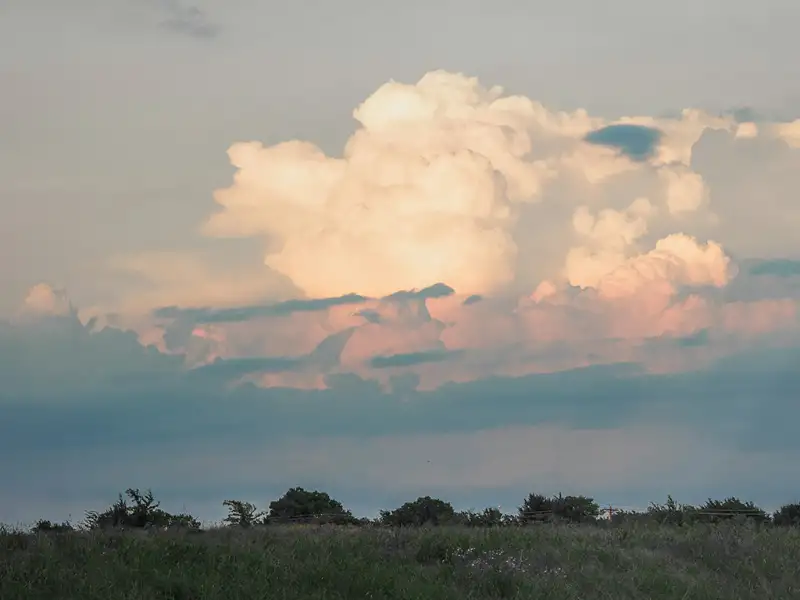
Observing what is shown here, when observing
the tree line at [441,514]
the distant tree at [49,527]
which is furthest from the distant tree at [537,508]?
the distant tree at [49,527]

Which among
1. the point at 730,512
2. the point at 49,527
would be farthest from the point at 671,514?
the point at 49,527

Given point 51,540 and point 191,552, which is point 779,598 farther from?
point 51,540

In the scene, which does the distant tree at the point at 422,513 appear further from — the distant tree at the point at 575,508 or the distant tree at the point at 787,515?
the distant tree at the point at 787,515

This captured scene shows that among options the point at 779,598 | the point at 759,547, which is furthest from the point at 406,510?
the point at 779,598

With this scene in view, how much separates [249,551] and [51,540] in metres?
4.60

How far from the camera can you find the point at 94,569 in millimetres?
23250

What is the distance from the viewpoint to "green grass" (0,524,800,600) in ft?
75.9

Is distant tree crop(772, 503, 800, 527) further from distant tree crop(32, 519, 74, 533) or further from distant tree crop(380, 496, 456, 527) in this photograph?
distant tree crop(32, 519, 74, 533)

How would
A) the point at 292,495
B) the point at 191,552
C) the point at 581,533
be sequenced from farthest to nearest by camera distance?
the point at 292,495, the point at 581,533, the point at 191,552

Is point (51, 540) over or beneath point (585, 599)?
over

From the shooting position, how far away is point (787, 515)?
4406 cm

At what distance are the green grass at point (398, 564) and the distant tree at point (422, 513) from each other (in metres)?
7.61

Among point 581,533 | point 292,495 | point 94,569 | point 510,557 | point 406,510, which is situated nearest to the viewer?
point 94,569

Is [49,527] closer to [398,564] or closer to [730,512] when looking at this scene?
[398,564]
